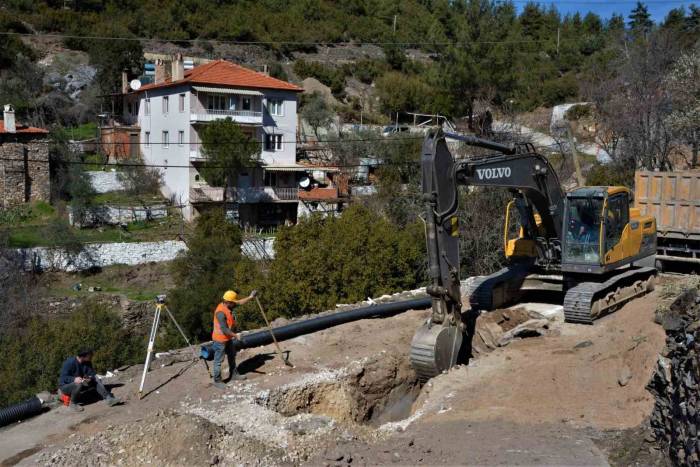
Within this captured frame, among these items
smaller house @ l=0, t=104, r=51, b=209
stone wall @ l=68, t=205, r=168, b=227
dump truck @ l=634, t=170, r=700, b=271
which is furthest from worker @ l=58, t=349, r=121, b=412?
smaller house @ l=0, t=104, r=51, b=209

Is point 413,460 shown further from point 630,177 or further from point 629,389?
point 630,177

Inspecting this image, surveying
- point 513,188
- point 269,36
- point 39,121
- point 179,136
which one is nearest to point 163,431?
point 513,188

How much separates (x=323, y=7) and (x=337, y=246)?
6998 centimetres

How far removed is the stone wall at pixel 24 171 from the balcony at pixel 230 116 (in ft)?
27.6

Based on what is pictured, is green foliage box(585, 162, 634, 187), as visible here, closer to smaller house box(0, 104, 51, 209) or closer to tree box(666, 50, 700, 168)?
Result: tree box(666, 50, 700, 168)

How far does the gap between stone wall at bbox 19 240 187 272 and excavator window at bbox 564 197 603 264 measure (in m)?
23.2

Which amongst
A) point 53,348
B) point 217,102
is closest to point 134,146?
point 217,102

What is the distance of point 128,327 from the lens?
29.6m

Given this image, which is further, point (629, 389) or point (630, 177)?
point (630, 177)

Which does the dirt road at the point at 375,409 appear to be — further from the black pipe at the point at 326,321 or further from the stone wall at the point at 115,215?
the stone wall at the point at 115,215

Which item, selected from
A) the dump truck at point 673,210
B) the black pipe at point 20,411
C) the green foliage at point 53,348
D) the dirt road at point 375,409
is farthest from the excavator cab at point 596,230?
the green foliage at point 53,348

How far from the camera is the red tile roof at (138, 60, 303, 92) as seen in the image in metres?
44.5

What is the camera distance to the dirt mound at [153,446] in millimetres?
10000

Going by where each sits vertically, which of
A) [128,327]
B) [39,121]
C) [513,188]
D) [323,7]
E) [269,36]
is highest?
[323,7]
